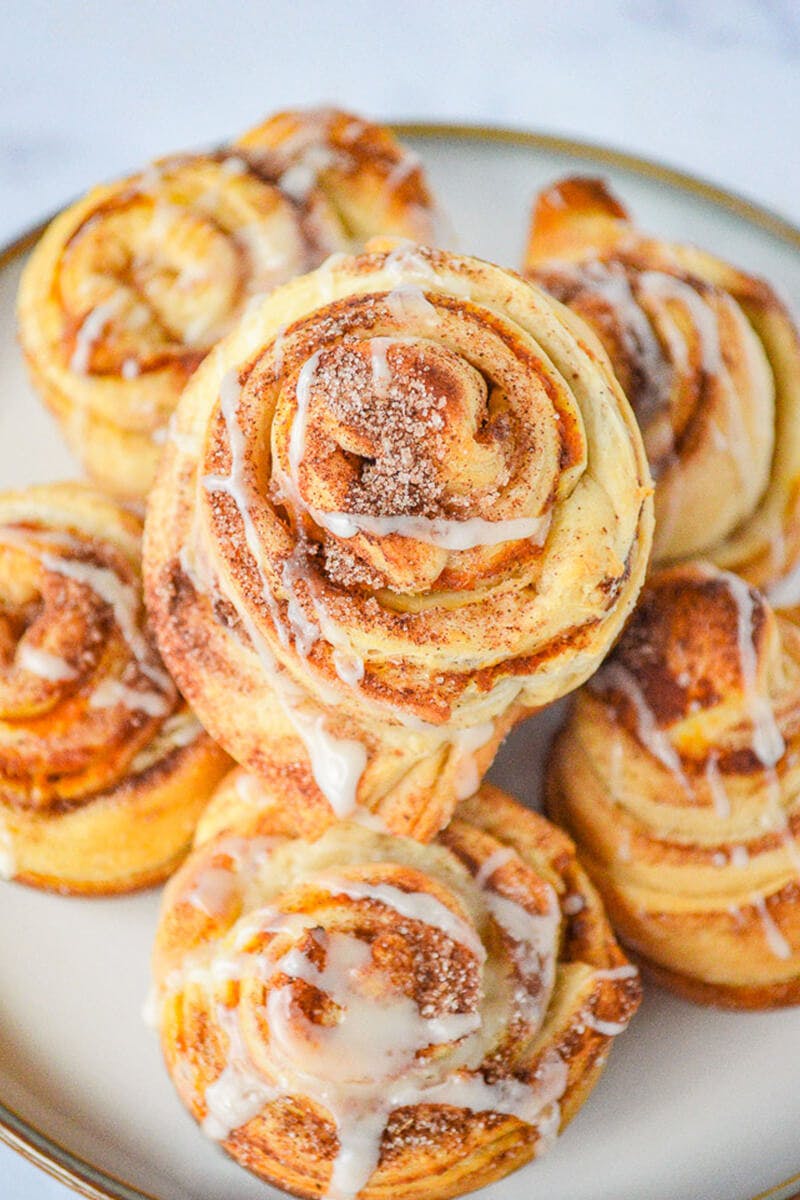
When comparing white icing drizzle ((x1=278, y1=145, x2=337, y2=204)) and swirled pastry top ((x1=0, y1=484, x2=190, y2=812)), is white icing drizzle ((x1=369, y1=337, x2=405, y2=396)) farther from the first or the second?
white icing drizzle ((x1=278, y1=145, x2=337, y2=204))

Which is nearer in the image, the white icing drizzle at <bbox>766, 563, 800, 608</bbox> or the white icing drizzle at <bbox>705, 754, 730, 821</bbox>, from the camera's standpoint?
the white icing drizzle at <bbox>705, 754, 730, 821</bbox>

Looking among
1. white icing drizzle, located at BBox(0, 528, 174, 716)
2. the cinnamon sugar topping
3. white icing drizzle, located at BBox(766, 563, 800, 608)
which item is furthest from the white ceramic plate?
the cinnamon sugar topping

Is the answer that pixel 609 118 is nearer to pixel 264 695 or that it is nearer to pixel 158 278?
pixel 158 278

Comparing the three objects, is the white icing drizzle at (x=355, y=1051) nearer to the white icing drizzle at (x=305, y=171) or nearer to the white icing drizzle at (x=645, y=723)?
the white icing drizzle at (x=645, y=723)

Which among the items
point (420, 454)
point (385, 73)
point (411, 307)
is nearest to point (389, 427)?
point (420, 454)

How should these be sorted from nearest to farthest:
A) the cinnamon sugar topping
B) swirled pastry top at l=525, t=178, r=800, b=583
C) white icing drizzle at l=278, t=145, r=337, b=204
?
the cinnamon sugar topping
swirled pastry top at l=525, t=178, r=800, b=583
white icing drizzle at l=278, t=145, r=337, b=204
